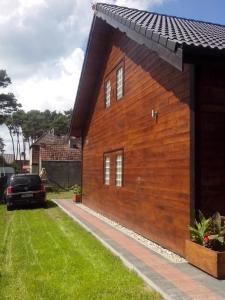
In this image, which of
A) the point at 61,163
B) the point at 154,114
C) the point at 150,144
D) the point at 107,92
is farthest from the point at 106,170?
the point at 61,163

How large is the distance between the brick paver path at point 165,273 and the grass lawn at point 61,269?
0.23 m

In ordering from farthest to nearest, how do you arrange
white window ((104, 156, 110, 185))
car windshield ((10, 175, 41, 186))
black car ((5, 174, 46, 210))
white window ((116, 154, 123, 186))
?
car windshield ((10, 175, 41, 186)), black car ((5, 174, 46, 210)), white window ((104, 156, 110, 185)), white window ((116, 154, 123, 186))

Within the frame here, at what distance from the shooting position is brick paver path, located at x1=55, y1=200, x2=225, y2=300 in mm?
6012

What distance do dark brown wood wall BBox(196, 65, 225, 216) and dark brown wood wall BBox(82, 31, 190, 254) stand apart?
0.83 ft

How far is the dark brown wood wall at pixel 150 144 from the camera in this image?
847cm

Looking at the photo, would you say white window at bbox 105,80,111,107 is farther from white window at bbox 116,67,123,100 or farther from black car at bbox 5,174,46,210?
black car at bbox 5,174,46,210

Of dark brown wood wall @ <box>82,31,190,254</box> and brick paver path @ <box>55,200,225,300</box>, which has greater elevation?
dark brown wood wall @ <box>82,31,190,254</box>

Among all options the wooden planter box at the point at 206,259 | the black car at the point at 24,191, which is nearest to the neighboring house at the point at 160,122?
the wooden planter box at the point at 206,259

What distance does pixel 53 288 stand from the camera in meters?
6.33

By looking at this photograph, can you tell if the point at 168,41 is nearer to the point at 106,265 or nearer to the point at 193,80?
the point at 193,80

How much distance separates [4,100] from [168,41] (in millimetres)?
39995

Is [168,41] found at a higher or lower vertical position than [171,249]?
higher

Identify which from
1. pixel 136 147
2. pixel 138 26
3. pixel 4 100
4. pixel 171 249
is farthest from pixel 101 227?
pixel 4 100

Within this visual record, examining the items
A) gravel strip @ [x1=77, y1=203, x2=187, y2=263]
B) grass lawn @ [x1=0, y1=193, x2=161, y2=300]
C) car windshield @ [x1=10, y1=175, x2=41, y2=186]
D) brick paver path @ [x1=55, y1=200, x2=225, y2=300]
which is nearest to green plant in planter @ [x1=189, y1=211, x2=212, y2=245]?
brick paver path @ [x1=55, y1=200, x2=225, y2=300]
